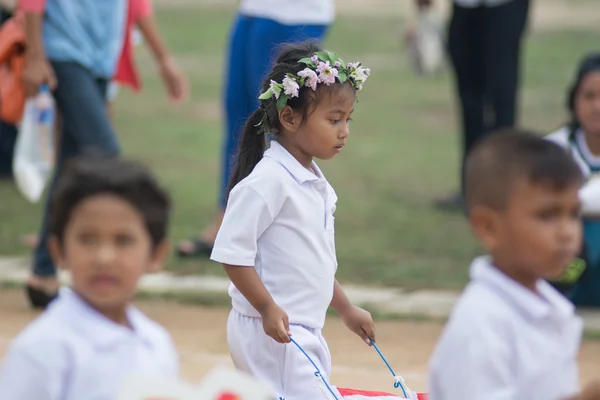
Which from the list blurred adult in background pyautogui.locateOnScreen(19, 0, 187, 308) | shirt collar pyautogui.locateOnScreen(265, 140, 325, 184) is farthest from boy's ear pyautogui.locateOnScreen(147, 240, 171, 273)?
blurred adult in background pyautogui.locateOnScreen(19, 0, 187, 308)

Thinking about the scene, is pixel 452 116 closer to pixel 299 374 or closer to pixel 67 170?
pixel 299 374

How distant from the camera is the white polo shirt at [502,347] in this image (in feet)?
8.35

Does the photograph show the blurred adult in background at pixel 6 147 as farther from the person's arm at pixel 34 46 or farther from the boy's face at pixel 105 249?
the boy's face at pixel 105 249

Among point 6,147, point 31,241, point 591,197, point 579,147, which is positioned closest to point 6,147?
point 6,147

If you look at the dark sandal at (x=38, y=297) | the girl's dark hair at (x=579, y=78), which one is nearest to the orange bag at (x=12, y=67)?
the dark sandal at (x=38, y=297)

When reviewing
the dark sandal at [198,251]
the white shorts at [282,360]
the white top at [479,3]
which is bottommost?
the dark sandal at [198,251]

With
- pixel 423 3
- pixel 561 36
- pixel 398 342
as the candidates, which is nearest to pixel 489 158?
pixel 398 342

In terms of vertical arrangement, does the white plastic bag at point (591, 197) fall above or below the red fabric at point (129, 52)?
below

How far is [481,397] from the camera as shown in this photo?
2533 millimetres

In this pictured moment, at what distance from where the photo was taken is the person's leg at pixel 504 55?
7250mm

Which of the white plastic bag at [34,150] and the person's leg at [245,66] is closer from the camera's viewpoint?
the person's leg at [245,66]

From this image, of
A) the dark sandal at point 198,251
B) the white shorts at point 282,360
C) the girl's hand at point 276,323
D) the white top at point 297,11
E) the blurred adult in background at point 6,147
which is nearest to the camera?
the girl's hand at point 276,323

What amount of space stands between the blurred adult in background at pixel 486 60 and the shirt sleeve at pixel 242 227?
3.80 meters

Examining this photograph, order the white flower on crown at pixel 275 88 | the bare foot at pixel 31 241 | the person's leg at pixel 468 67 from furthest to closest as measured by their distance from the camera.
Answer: the person's leg at pixel 468 67 < the bare foot at pixel 31 241 < the white flower on crown at pixel 275 88
